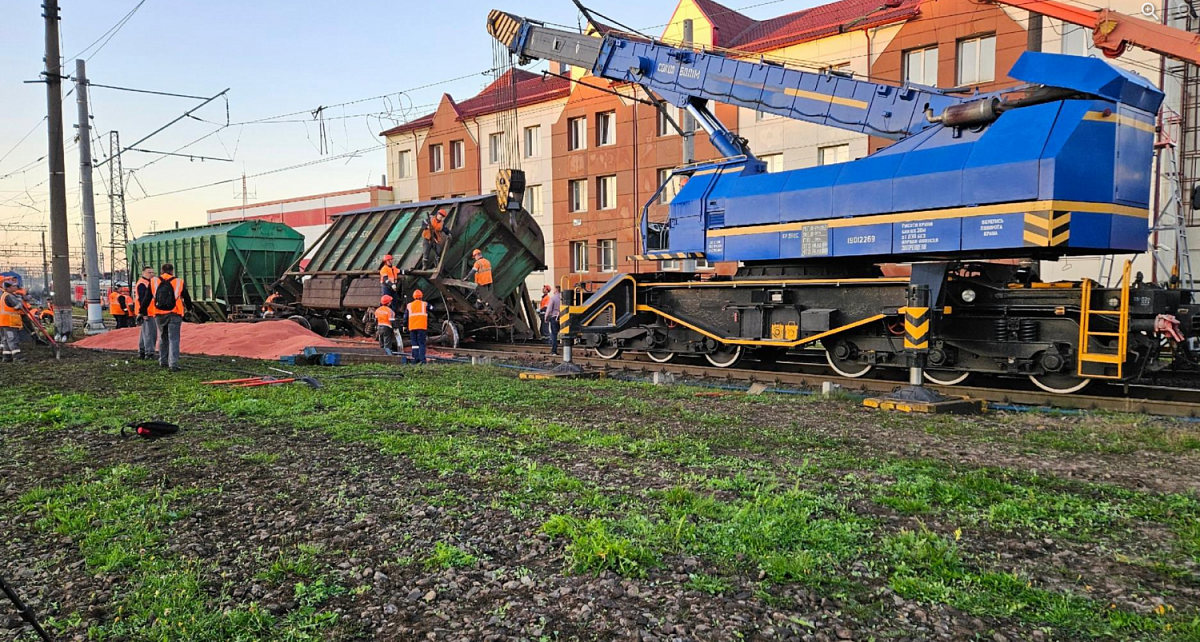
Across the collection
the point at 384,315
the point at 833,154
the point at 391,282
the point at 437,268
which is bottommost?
the point at 384,315

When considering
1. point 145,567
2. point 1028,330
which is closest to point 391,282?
point 1028,330

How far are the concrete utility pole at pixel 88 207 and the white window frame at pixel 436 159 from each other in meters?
18.2

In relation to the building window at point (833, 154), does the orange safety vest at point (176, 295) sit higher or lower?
lower

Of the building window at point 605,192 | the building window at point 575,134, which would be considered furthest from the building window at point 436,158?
the building window at point 605,192

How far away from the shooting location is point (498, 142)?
110 ft

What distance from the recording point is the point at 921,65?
22156 mm

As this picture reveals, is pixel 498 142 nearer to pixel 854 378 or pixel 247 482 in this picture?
pixel 854 378

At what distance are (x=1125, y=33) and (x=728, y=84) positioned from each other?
688cm

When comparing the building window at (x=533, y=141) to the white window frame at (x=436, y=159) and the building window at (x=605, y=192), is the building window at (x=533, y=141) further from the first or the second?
the white window frame at (x=436, y=159)

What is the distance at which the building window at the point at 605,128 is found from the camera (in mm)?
29469

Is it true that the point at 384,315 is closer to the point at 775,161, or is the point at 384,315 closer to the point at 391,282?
the point at 391,282

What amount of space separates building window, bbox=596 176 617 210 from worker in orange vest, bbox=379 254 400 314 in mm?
14890

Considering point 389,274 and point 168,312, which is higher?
point 389,274

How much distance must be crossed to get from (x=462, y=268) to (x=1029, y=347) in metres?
11.2
